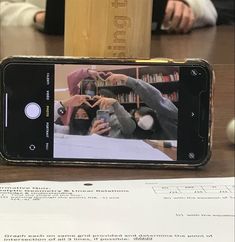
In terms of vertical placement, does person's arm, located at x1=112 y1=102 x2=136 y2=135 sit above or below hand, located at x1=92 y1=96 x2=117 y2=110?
below

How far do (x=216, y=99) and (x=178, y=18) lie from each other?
1.65 feet

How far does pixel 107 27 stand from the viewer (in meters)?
0.52

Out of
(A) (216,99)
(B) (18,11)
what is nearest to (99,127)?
(A) (216,99)

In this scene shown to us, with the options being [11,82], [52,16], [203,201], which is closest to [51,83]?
[11,82]

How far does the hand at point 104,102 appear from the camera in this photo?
1.68 ft

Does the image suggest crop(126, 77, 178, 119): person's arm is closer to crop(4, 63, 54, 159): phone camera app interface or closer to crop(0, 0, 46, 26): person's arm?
crop(4, 63, 54, 159): phone camera app interface

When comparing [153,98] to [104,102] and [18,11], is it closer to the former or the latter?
[104,102]

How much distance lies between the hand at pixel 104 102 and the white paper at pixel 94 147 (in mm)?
25

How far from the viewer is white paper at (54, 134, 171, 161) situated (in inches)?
20.2

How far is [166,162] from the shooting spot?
20.3 inches

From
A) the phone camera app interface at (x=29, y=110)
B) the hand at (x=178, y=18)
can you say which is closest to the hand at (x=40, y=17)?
the hand at (x=178, y=18)

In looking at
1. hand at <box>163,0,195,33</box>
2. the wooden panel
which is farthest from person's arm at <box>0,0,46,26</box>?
the wooden panel

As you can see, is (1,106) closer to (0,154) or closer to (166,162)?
(0,154)

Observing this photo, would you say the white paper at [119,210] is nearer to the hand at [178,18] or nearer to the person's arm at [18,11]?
the person's arm at [18,11]
